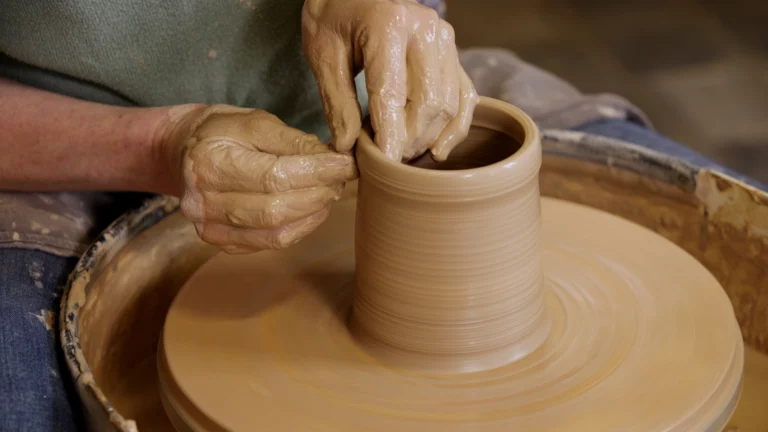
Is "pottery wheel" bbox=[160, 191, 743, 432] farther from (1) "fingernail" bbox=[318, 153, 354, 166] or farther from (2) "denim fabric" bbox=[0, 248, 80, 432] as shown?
(1) "fingernail" bbox=[318, 153, 354, 166]

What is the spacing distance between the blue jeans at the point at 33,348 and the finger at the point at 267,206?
312 mm

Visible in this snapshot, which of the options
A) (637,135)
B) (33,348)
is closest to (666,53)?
(637,135)

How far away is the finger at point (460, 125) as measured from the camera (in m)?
1.19

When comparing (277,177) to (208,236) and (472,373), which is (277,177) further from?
(472,373)

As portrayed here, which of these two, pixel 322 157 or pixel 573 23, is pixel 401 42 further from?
pixel 573 23

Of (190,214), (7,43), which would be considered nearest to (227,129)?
(190,214)

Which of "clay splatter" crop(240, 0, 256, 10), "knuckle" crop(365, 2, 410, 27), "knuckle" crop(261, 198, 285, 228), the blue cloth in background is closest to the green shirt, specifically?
"clay splatter" crop(240, 0, 256, 10)

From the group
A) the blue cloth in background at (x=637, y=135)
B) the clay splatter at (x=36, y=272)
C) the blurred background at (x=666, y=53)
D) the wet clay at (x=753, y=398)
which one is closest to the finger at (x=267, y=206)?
the clay splatter at (x=36, y=272)

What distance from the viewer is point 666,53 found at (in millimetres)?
4051

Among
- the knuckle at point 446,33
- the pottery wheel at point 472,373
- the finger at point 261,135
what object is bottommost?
the pottery wheel at point 472,373

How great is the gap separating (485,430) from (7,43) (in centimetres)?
94

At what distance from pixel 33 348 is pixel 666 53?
11.2ft

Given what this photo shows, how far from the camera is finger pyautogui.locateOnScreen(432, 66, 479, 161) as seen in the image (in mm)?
1193

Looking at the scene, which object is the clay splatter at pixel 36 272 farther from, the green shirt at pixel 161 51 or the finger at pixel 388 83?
the finger at pixel 388 83
